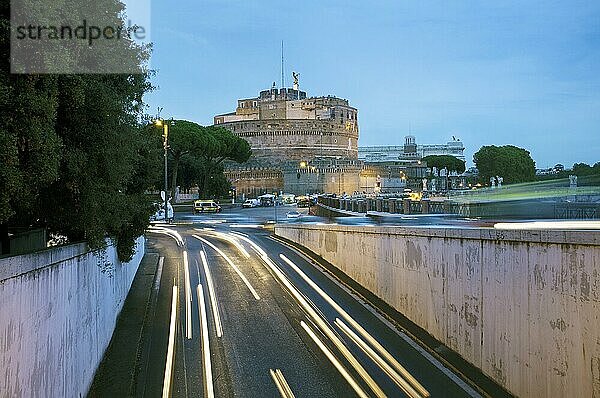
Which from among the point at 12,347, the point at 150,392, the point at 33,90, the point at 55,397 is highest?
the point at 33,90

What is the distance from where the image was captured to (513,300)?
12.2m

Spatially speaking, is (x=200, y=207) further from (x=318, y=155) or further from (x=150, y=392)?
(x=318, y=155)

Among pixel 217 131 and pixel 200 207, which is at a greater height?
pixel 217 131

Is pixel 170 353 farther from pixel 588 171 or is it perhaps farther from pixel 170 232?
pixel 588 171

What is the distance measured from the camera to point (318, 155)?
6570 inches

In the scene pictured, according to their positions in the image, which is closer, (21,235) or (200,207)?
(21,235)

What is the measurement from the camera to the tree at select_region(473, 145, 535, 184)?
124 meters

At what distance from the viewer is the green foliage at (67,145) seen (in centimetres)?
877

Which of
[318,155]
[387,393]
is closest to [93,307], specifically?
[387,393]

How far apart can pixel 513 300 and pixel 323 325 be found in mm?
8066

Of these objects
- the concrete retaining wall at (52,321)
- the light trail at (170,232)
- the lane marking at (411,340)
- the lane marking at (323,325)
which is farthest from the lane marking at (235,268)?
the concrete retaining wall at (52,321)

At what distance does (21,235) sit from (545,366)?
1044 cm

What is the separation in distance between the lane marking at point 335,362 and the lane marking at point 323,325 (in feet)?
0.80

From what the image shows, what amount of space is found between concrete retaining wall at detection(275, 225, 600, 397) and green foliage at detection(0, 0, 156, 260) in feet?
24.3
